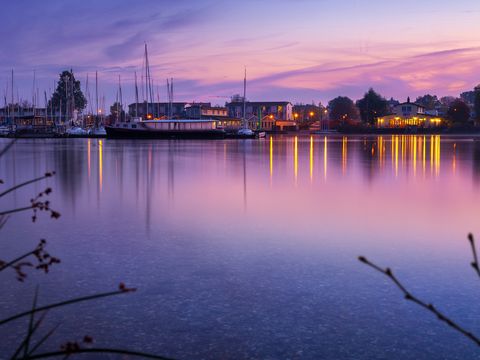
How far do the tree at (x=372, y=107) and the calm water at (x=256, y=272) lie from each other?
132528 millimetres

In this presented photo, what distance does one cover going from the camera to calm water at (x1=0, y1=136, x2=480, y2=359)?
16.7 ft

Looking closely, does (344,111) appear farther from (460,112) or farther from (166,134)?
(166,134)

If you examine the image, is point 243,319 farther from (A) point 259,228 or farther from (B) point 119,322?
(A) point 259,228

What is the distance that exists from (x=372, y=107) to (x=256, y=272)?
14331 centimetres

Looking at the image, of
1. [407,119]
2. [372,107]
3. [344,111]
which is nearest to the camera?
[407,119]

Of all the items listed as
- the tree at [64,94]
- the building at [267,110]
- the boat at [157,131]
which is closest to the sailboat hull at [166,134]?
the boat at [157,131]

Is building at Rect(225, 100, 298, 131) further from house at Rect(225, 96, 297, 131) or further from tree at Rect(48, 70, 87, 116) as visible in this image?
tree at Rect(48, 70, 87, 116)

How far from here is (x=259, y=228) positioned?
1080cm

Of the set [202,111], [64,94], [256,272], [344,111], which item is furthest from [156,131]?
[344,111]

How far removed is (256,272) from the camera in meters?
7.47

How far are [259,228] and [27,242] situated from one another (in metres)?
3.99

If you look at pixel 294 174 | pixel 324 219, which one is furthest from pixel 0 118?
pixel 324 219

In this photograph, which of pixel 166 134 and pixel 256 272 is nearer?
pixel 256 272

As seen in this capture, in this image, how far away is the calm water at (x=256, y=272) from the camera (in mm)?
5090
